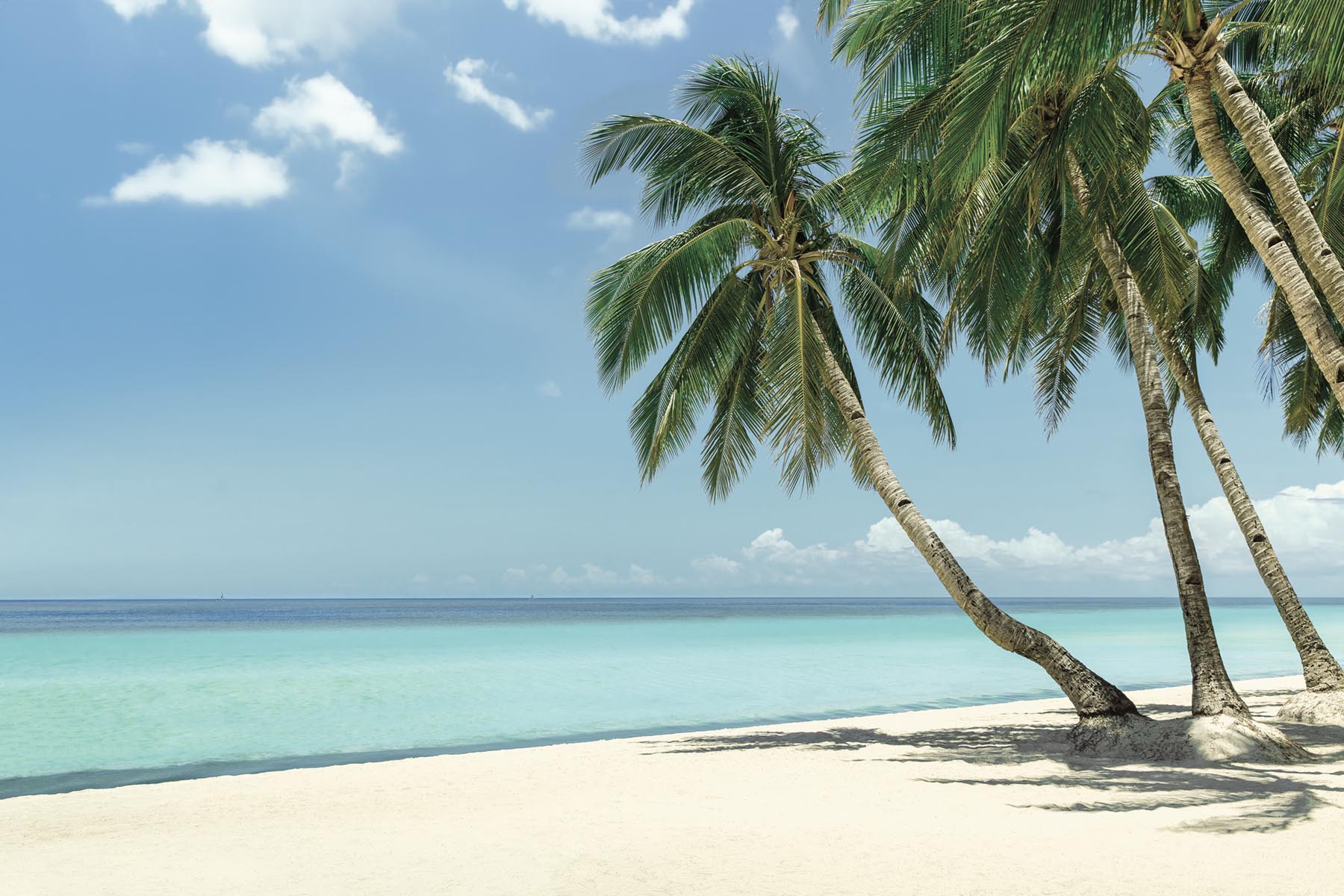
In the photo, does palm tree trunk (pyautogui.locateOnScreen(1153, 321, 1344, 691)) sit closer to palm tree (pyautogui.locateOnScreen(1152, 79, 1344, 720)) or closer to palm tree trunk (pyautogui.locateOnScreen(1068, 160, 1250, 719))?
palm tree (pyautogui.locateOnScreen(1152, 79, 1344, 720))

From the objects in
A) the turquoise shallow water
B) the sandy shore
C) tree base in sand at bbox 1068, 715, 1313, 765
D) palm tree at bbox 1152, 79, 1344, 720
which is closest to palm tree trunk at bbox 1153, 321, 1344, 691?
palm tree at bbox 1152, 79, 1344, 720

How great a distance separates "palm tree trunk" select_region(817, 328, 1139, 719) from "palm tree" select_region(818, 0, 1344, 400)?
3328 mm

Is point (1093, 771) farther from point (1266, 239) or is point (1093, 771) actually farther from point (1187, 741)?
point (1266, 239)

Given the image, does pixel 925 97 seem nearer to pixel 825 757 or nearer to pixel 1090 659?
pixel 825 757

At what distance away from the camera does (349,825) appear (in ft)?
20.4

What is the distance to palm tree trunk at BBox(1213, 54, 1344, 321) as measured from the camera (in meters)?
6.07

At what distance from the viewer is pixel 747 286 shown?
10250 millimetres

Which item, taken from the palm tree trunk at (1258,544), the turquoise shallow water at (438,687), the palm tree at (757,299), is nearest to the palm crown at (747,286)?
the palm tree at (757,299)

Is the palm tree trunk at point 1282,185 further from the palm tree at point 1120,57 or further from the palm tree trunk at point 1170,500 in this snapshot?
the palm tree trunk at point 1170,500

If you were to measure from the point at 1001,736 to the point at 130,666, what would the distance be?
23814 millimetres

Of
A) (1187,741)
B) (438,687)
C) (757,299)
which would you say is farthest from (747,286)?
(438,687)

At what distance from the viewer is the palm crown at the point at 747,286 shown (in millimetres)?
9531

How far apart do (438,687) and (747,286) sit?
13077 mm

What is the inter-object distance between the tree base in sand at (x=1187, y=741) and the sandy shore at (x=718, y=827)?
274 millimetres
